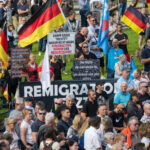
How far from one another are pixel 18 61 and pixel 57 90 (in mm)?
1377

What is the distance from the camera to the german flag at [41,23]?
56.7 feet

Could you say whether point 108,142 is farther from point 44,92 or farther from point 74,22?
point 74,22

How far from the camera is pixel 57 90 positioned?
18141 mm

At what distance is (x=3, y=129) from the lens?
15953 millimetres

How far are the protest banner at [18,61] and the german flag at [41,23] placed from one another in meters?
1.05

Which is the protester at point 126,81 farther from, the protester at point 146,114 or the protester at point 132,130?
the protester at point 132,130

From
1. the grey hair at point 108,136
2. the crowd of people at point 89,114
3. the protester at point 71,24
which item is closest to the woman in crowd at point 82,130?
the crowd of people at point 89,114

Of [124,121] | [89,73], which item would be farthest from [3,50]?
[124,121]

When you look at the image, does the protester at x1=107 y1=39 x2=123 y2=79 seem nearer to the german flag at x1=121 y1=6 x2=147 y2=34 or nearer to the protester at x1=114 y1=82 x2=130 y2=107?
the german flag at x1=121 y1=6 x2=147 y2=34

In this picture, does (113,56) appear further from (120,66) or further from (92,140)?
(92,140)

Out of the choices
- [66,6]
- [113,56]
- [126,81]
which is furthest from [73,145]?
[66,6]

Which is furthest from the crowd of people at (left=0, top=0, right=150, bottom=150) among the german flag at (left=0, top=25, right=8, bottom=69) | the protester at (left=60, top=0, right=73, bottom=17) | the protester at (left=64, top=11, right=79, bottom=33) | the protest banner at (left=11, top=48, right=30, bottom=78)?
the protester at (left=60, top=0, right=73, bottom=17)

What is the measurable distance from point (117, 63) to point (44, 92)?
2.78m

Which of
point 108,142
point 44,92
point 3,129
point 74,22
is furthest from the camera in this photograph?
point 74,22
